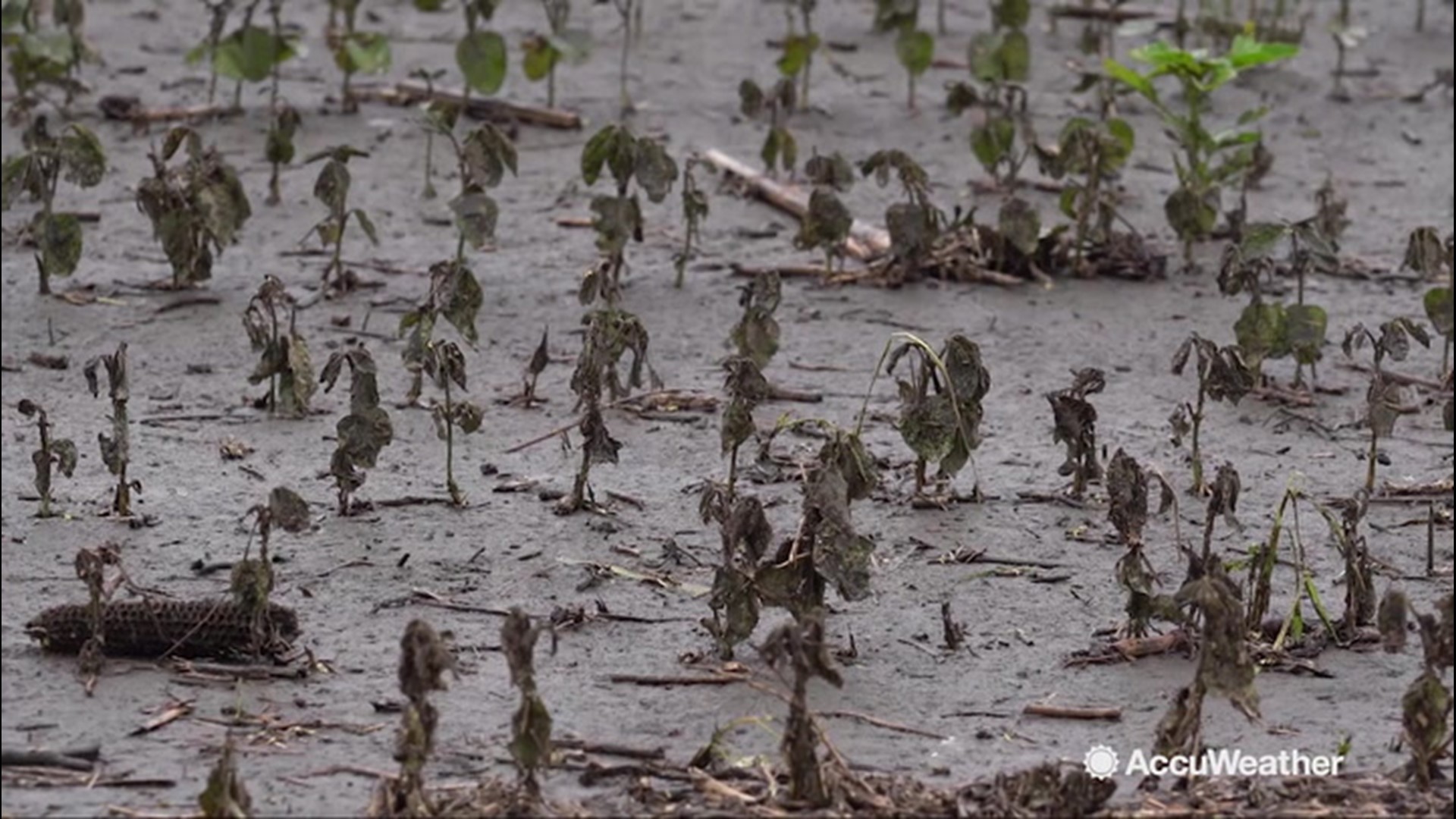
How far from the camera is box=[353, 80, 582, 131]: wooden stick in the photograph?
745 cm

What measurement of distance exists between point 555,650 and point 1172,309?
2.68 meters

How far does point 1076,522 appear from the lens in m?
4.62

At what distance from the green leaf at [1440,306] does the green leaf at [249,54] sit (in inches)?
131

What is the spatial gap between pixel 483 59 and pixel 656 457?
2567 millimetres

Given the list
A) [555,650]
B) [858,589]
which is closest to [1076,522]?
[858,589]

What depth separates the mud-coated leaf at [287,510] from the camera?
12.8ft

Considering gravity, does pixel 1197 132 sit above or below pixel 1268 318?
above

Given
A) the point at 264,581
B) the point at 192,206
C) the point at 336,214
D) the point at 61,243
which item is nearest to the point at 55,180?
the point at 61,243

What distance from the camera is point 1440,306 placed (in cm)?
525

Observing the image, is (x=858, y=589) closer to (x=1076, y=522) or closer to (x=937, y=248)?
(x=1076, y=522)

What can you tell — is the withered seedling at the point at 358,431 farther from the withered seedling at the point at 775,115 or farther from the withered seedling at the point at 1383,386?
the withered seedling at the point at 775,115

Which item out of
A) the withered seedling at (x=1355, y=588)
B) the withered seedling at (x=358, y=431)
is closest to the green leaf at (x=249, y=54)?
the withered seedling at (x=358, y=431)

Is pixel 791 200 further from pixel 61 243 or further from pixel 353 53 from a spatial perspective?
pixel 61 243

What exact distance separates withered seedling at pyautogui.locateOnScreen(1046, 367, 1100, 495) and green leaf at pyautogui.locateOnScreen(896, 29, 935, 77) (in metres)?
3.20
